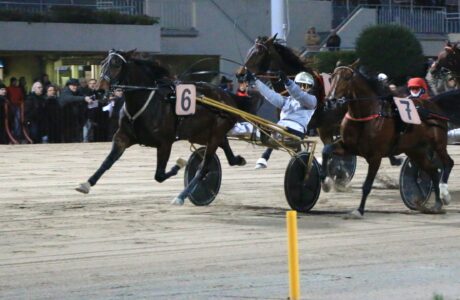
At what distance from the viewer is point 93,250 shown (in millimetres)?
11219

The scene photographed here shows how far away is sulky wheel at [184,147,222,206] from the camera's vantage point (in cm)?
1499

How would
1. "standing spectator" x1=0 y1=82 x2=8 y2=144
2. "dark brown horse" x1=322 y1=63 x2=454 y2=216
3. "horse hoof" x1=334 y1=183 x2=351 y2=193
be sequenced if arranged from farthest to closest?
"standing spectator" x1=0 y1=82 x2=8 y2=144, "horse hoof" x1=334 y1=183 x2=351 y2=193, "dark brown horse" x1=322 y1=63 x2=454 y2=216

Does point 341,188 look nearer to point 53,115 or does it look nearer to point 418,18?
point 53,115

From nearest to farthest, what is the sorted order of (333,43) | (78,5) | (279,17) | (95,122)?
(279,17)
(95,122)
(78,5)
(333,43)

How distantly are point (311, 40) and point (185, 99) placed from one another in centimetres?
2232

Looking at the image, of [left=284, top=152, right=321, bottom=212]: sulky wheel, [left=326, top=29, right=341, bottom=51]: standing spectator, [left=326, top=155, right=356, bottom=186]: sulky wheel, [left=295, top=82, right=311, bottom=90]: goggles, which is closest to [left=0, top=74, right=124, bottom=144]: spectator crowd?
[left=326, top=29, right=341, bottom=51]: standing spectator

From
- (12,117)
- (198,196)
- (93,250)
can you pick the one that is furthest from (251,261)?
(12,117)

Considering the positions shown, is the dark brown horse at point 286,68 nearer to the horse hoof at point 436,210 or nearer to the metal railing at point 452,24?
the horse hoof at point 436,210

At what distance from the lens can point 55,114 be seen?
27484mm

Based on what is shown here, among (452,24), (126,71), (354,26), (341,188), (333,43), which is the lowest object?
(341,188)

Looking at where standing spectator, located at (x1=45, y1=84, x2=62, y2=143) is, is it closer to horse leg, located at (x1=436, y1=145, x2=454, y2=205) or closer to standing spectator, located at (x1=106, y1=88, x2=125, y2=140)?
standing spectator, located at (x1=106, y1=88, x2=125, y2=140)

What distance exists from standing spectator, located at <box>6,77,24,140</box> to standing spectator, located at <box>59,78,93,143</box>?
0.97 meters

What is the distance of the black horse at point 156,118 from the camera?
1444 centimetres

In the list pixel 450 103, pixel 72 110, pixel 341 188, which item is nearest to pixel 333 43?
pixel 72 110
